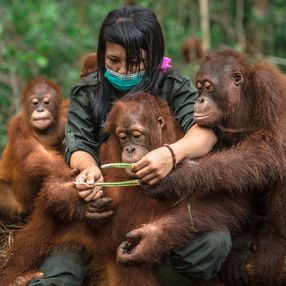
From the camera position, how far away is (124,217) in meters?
3.15

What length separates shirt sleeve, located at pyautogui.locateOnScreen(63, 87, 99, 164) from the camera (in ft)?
11.2

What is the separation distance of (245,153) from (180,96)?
30.1 inches

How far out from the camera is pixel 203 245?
2832 millimetres

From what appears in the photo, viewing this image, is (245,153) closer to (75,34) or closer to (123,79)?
(123,79)

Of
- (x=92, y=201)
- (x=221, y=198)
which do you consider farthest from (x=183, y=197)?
Result: (x=92, y=201)

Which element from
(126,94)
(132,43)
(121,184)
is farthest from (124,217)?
(132,43)

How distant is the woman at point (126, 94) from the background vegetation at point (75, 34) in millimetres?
2869

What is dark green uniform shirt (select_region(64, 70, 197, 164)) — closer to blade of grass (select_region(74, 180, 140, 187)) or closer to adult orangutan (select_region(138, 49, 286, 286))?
adult orangutan (select_region(138, 49, 286, 286))

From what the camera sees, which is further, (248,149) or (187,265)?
(248,149)

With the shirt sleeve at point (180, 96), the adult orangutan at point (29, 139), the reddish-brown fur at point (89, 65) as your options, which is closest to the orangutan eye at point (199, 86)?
the shirt sleeve at point (180, 96)

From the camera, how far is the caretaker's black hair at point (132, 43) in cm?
325

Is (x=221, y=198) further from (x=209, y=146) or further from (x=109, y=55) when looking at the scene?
(x=109, y=55)

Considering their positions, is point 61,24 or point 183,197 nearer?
point 183,197

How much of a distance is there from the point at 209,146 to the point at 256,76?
1.85 feet
